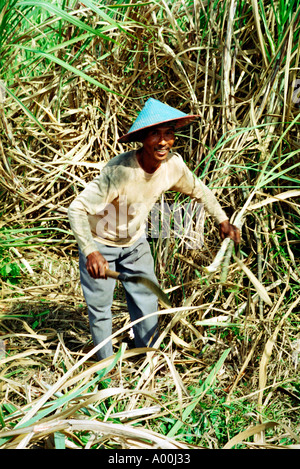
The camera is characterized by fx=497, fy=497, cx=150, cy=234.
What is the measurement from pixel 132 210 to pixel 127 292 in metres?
0.39

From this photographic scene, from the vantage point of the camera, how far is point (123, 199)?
1.94 metres

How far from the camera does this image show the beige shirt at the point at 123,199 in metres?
1.88

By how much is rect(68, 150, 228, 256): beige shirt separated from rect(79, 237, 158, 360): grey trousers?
0.20 feet

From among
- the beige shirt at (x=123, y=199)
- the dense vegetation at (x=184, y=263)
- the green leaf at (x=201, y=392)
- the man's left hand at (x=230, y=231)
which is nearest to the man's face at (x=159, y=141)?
the beige shirt at (x=123, y=199)

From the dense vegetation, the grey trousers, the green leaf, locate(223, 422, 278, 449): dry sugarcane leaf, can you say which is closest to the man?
the grey trousers

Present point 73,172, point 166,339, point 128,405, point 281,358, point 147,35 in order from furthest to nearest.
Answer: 1. point 73,172
2. point 147,35
3. point 166,339
4. point 281,358
5. point 128,405

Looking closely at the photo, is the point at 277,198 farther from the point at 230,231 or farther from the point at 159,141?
the point at 159,141

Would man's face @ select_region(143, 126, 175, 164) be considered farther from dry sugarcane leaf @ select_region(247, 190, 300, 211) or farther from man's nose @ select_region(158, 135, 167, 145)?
dry sugarcane leaf @ select_region(247, 190, 300, 211)

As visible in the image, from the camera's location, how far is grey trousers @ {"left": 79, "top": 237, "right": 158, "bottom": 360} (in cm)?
206

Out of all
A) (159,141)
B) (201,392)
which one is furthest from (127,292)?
(159,141)

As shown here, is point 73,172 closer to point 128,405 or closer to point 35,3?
point 35,3

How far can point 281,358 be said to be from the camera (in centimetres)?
198

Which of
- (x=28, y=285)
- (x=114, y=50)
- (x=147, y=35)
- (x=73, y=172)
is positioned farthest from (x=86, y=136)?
(x=28, y=285)
